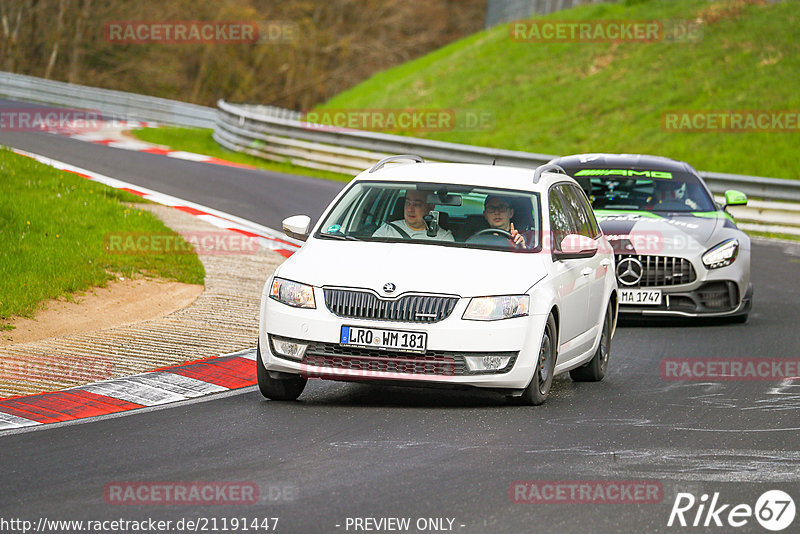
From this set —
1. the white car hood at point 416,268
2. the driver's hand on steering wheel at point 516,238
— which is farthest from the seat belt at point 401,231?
the driver's hand on steering wheel at point 516,238

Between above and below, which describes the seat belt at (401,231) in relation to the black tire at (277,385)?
above

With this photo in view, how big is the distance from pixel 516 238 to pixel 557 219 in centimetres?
60

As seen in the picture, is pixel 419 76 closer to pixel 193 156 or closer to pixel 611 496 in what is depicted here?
pixel 193 156

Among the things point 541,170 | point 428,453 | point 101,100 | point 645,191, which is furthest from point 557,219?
point 101,100

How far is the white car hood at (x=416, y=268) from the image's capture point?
8234 mm

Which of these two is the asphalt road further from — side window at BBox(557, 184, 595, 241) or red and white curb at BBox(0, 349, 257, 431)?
side window at BBox(557, 184, 595, 241)

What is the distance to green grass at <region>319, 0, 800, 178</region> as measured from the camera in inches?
1182

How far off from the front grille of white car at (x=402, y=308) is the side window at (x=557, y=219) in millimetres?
1340

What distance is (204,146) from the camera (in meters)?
33.5

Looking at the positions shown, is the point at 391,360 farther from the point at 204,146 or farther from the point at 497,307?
the point at 204,146

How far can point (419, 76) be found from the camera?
4316cm

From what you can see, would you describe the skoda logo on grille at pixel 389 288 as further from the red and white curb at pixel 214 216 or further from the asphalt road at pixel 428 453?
the red and white curb at pixel 214 216

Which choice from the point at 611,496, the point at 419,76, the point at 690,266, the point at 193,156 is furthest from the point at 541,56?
the point at 611,496

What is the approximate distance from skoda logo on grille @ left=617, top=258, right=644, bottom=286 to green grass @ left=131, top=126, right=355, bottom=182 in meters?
15.1
